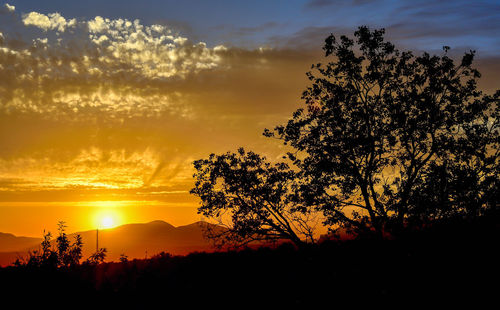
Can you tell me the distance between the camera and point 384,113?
26.1m

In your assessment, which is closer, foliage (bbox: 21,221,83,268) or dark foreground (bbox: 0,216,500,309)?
dark foreground (bbox: 0,216,500,309)

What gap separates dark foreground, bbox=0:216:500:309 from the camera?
35.4 ft

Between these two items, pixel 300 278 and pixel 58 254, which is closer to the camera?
pixel 300 278

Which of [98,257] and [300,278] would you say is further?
[98,257]

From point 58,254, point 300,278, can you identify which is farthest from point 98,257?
point 300,278

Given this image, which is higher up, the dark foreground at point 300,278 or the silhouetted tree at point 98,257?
the silhouetted tree at point 98,257

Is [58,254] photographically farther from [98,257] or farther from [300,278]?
[300,278]

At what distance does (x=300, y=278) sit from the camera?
12.5 metres

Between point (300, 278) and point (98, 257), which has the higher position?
point (98, 257)

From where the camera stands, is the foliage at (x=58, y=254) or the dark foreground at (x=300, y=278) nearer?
the dark foreground at (x=300, y=278)

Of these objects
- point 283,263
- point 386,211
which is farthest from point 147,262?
point 386,211

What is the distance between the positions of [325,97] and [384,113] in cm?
336

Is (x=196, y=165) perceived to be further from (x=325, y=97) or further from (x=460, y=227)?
(x=460, y=227)

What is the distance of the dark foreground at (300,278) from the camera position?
10797 millimetres
